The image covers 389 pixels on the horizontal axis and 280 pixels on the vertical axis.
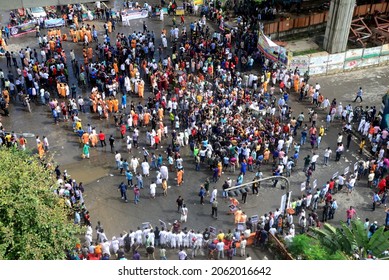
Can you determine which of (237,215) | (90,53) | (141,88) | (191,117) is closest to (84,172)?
(191,117)

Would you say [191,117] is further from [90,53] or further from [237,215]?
[90,53]

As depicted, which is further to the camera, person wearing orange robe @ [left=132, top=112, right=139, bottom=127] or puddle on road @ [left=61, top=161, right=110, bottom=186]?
person wearing orange robe @ [left=132, top=112, right=139, bottom=127]

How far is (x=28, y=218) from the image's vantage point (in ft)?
59.0

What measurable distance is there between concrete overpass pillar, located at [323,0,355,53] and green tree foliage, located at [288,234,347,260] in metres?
20.8

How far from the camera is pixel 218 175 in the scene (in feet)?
87.2

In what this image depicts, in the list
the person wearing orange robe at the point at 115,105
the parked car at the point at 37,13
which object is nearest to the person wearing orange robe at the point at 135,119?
the person wearing orange robe at the point at 115,105

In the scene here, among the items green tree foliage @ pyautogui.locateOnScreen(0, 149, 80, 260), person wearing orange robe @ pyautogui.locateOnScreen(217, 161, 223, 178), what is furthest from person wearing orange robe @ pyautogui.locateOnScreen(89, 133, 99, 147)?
green tree foliage @ pyautogui.locateOnScreen(0, 149, 80, 260)

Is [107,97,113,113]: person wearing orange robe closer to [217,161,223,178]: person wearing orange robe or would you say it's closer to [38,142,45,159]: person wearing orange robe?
[38,142,45,159]: person wearing orange robe

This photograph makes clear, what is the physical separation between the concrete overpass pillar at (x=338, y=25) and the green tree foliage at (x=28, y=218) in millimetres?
25511

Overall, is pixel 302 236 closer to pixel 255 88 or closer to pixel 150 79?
pixel 255 88

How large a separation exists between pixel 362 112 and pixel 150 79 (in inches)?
531

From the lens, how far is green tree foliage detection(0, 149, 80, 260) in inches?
685

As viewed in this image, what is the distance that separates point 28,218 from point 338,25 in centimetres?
2748

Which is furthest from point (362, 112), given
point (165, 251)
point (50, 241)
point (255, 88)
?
point (50, 241)
